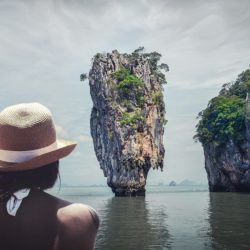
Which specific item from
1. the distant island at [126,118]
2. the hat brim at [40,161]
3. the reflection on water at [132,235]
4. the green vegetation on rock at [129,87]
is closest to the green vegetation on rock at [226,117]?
the distant island at [126,118]

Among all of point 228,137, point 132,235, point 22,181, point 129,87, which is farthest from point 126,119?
point 22,181

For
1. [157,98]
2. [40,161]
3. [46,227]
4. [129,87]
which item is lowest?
[46,227]

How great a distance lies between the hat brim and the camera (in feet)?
5.04

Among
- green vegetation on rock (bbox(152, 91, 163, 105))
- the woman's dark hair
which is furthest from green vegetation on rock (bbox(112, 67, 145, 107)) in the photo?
the woman's dark hair

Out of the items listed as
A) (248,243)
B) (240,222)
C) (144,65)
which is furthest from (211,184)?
(248,243)

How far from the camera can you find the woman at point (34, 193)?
1516mm

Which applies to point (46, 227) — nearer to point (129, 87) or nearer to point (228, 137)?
point (129, 87)

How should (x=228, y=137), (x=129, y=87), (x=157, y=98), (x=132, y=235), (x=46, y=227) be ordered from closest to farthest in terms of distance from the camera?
(x=46, y=227), (x=132, y=235), (x=129, y=87), (x=157, y=98), (x=228, y=137)

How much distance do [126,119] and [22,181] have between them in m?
43.7

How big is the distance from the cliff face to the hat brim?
4189 centimetres

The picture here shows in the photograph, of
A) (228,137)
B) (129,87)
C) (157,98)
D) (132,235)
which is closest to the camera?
(132,235)

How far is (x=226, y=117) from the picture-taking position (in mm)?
52562

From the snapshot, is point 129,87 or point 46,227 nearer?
point 46,227

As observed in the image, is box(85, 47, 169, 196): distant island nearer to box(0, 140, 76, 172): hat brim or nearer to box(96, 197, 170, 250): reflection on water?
box(96, 197, 170, 250): reflection on water
